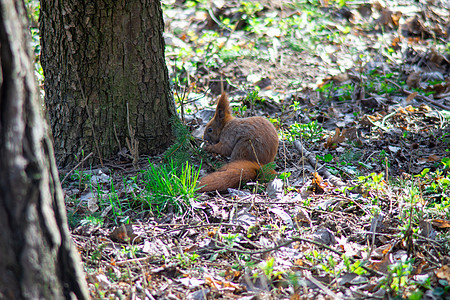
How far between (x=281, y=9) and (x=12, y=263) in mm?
7180

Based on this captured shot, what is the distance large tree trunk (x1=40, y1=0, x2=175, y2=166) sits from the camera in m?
3.39

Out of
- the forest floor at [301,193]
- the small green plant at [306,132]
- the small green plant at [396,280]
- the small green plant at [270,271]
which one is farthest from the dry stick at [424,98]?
the small green plant at [270,271]

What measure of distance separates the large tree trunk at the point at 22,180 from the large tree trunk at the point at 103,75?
1.89 meters

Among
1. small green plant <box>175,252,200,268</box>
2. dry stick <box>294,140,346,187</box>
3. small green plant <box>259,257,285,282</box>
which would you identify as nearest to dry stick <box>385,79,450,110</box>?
dry stick <box>294,140,346,187</box>

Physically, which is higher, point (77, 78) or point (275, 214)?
point (77, 78)

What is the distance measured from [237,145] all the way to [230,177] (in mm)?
802

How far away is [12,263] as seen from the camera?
158 cm

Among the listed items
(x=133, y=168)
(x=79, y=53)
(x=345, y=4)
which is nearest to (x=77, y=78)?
(x=79, y=53)

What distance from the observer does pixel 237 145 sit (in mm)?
4199

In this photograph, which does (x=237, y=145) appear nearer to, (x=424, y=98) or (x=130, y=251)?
(x=130, y=251)

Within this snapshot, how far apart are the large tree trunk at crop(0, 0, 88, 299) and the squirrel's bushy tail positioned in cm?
170

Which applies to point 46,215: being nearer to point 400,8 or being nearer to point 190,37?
point 190,37

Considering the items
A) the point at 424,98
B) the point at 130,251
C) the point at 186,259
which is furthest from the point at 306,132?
the point at 130,251

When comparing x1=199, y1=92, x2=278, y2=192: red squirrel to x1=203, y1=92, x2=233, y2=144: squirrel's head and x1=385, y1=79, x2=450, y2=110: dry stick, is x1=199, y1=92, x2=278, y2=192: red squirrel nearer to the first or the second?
x1=203, y1=92, x2=233, y2=144: squirrel's head
